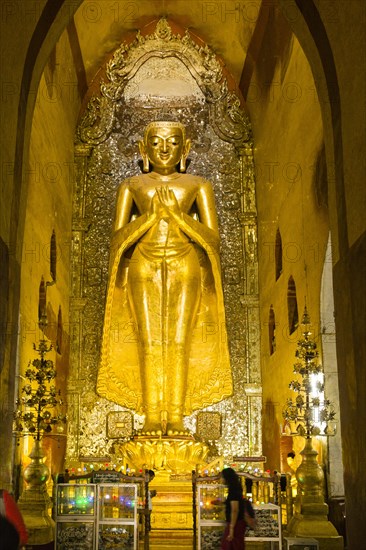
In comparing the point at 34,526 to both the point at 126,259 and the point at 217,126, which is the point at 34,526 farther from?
the point at 217,126

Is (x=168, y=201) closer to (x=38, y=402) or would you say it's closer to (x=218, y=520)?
(x=38, y=402)

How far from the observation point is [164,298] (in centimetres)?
1080

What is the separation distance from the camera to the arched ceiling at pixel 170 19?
445 inches

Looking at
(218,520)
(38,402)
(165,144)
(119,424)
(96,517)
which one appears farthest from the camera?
(165,144)

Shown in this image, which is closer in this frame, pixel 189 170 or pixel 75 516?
pixel 75 516

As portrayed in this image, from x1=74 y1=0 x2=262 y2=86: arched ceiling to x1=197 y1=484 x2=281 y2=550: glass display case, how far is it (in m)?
7.59

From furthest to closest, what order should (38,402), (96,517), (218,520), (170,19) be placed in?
(170,19) < (38,402) < (96,517) < (218,520)

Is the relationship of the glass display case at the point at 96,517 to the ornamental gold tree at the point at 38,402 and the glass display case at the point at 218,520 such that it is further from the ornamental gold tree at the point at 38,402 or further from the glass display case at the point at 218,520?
the ornamental gold tree at the point at 38,402

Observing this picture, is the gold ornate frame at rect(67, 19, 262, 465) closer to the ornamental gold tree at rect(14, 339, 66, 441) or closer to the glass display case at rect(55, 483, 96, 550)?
the ornamental gold tree at rect(14, 339, 66, 441)

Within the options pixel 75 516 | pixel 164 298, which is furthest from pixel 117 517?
pixel 164 298

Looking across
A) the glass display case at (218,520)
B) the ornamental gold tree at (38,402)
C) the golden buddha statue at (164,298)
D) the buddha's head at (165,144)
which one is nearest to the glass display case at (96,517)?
the glass display case at (218,520)

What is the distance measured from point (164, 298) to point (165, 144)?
2362 millimetres

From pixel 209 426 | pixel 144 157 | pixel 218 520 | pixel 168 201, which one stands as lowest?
pixel 218 520

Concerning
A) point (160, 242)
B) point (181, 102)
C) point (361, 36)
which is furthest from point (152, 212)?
point (361, 36)
